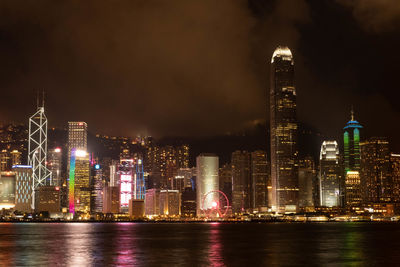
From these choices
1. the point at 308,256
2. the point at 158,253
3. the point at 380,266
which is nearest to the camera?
the point at 380,266

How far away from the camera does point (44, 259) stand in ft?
212

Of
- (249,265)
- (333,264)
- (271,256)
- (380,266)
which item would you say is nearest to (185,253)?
(271,256)

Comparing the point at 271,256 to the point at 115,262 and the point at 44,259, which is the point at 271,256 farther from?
the point at 44,259

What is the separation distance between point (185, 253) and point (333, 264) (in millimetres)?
21731

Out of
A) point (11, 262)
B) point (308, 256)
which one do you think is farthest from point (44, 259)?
point (308, 256)

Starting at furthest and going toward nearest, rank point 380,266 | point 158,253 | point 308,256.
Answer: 1. point 158,253
2. point 308,256
3. point 380,266

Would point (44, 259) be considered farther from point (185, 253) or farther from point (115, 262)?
point (185, 253)

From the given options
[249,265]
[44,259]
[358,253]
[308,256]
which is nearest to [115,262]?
[44,259]

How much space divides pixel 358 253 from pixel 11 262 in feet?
146

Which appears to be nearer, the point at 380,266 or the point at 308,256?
the point at 380,266

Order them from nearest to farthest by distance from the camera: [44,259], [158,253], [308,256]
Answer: [44,259] → [308,256] → [158,253]

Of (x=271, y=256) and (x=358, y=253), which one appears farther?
(x=358, y=253)

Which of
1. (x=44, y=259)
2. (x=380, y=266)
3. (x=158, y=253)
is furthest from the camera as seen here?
(x=158, y=253)

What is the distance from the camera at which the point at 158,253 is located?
73750mm
